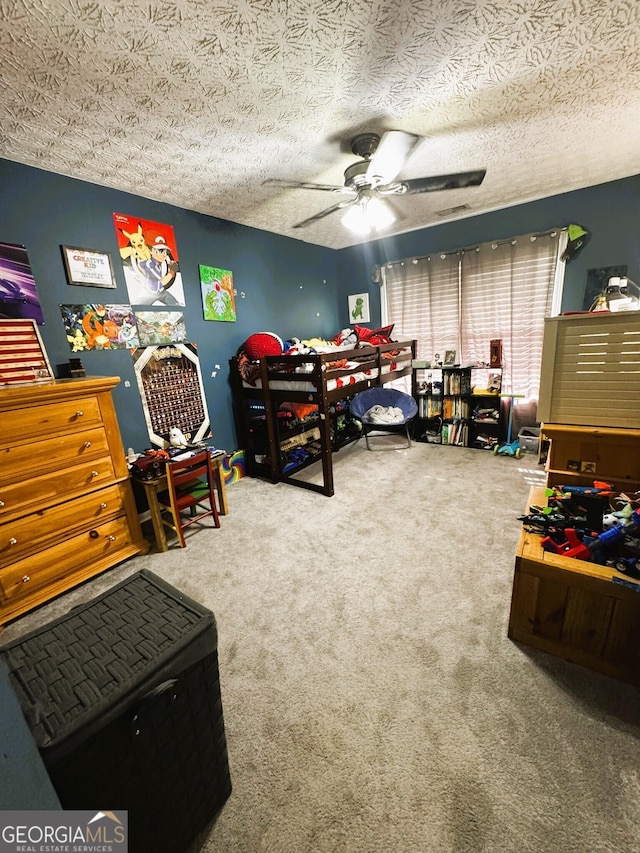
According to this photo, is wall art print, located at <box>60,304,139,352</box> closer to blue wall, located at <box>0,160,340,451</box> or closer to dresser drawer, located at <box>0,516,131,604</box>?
blue wall, located at <box>0,160,340,451</box>

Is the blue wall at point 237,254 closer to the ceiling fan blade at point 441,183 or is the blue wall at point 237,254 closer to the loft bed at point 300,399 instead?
the loft bed at point 300,399

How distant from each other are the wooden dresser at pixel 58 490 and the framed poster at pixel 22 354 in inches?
7.2

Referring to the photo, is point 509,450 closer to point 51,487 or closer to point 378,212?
point 378,212

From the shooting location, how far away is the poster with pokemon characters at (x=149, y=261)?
2.43m

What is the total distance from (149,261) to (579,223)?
373 cm

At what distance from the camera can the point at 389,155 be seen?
183cm

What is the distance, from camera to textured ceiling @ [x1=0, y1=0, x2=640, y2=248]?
3.86 feet

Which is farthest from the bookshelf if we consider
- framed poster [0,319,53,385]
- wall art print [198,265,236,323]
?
framed poster [0,319,53,385]

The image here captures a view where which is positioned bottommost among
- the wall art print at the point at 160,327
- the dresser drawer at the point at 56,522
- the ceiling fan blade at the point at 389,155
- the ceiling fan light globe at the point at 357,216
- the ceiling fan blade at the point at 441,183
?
the dresser drawer at the point at 56,522

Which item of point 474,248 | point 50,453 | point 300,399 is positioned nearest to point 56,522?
point 50,453

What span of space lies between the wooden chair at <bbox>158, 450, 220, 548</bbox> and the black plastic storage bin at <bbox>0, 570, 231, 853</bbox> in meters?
1.24

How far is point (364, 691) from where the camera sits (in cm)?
128

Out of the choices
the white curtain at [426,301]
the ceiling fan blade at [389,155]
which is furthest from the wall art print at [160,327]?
the white curtain at [426,301]

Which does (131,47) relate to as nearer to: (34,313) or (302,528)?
(34,313)
